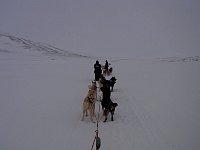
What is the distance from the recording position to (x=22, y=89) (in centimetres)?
1884

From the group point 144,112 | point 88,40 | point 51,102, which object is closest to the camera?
point 144,112

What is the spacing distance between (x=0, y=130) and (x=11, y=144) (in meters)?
1.37

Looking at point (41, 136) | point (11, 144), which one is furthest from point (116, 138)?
point (11, 144)

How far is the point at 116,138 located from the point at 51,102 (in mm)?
5765

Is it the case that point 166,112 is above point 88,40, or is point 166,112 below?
below

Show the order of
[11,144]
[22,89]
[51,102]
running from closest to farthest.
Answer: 1. [11,144]
2. [51,102]
3. [22,89]

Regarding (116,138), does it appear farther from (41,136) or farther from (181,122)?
(181,122)

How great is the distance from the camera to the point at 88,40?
12188 cm

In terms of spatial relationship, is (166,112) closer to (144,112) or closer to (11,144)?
(144,112)

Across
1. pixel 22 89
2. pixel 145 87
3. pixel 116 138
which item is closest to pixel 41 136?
pixel 116 138

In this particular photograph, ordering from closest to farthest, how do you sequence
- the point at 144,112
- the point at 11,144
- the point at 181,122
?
the point at 11,144 < the point at 181,122 < the point at 144,112

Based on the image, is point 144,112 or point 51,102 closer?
point 144,112

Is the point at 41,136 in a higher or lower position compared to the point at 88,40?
lower

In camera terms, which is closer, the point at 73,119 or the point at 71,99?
the point at 73,119
